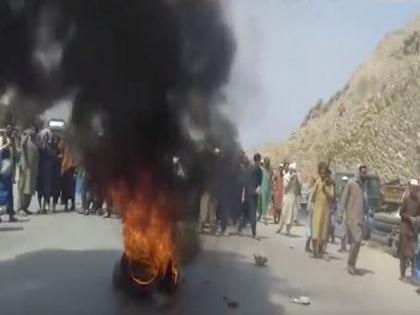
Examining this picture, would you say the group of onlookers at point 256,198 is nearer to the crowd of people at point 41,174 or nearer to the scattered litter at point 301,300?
the scattered litter at point 301,300

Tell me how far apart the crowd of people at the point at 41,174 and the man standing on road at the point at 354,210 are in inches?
90.7

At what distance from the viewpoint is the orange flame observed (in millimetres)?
8922

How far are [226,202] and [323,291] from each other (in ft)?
4.03

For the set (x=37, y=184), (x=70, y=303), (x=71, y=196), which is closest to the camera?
(x=70, y=303)

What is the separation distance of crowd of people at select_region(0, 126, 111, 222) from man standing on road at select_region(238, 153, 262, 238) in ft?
4.24

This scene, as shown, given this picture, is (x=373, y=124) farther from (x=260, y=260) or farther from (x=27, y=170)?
(x=27, y=170)

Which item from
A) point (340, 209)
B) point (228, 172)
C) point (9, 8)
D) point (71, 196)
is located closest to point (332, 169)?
point (340, 209)

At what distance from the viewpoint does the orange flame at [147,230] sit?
8.92 m

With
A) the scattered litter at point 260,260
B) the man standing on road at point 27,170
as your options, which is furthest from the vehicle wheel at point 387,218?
the man standing on road at point 27,170

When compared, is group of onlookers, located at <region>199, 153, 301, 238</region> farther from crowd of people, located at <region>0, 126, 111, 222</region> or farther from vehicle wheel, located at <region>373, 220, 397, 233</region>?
crowd of people, located at <region>0, 126, 111, 222</region>

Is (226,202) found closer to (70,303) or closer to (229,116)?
(229,116)

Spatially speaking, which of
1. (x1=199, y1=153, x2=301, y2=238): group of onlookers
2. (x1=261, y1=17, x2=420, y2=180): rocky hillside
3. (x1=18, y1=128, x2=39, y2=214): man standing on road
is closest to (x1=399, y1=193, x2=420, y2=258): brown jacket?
(x1=261, y1=17, x2=420, y2=180): rocky hillside

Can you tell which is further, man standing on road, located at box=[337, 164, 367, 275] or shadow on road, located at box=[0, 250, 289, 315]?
man standing on road, located at box=[337, 164, 367, 275]

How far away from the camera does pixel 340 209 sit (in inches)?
394
